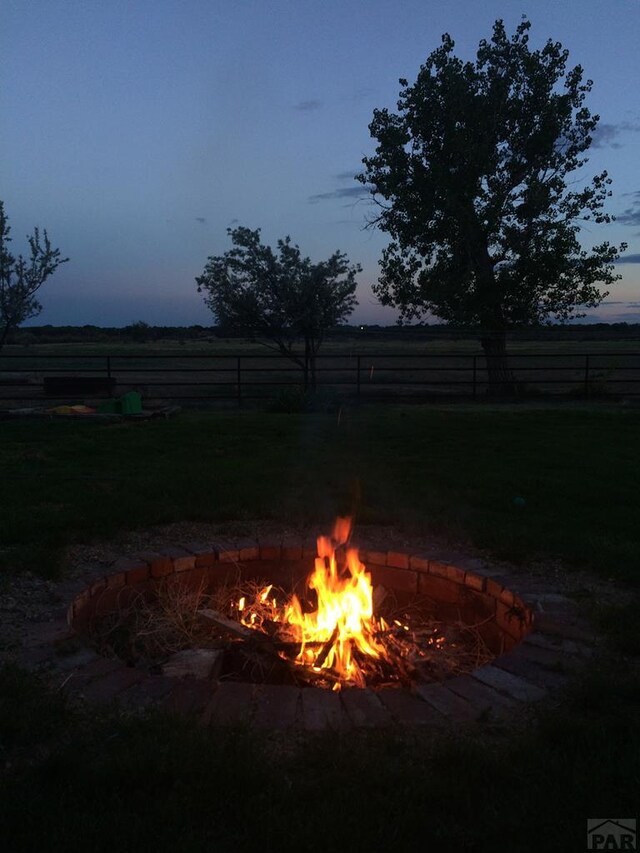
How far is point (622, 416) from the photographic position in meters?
11.4

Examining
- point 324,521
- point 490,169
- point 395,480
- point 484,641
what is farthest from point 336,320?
point 484,641

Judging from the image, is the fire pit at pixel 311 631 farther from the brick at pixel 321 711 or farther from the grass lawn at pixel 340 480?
the grass lawn at pixel 340 480

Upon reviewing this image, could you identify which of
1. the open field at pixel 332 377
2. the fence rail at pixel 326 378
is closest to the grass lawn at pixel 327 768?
the open field at pixel 332 377

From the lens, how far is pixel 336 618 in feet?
11.5

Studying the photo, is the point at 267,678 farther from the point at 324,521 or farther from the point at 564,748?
the point at 324,521

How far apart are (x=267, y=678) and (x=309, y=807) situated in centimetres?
125

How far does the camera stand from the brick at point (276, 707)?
→ 96.7 inches

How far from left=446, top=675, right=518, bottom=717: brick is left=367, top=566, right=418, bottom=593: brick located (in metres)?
1.32

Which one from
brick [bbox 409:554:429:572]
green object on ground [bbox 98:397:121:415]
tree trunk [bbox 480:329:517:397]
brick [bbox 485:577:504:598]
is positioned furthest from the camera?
tree trunk [bbox 480:329:517:397]

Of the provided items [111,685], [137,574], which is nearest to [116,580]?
[137,574]

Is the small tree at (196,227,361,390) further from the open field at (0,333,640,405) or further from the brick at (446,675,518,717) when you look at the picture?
the brick at (446,675,518,717)

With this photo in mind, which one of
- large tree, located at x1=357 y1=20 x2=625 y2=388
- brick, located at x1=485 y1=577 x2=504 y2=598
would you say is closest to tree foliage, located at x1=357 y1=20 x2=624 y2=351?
large tree, located at x1=357 y1=20 x2=625 y2=388

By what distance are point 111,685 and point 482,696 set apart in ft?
4.55

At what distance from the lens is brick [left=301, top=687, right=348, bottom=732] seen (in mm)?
2447
